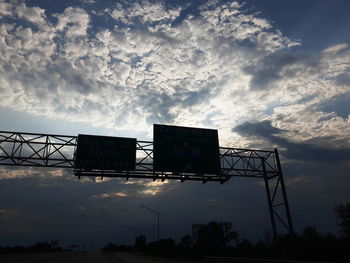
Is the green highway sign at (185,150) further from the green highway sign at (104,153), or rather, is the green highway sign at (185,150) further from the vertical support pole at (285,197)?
the vertical support pole at (285,197)

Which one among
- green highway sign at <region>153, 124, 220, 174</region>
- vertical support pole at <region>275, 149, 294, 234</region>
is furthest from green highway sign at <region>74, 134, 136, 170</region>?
vertical support pole at <region>275, 149, 294, 234</region>

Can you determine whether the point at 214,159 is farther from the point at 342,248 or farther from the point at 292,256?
the point at 342,248

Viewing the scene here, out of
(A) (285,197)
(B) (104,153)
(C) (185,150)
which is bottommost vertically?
(A) (285,197)

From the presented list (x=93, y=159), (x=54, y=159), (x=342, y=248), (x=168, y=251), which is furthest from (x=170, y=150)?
(x=168, y=251)

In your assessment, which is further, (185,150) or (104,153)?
(185,150)

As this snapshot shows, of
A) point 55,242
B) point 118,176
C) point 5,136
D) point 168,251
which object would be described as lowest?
point 55,242

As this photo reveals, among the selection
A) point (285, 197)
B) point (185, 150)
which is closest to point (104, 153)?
point (185, 150)

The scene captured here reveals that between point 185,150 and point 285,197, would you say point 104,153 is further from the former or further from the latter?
point 285,197

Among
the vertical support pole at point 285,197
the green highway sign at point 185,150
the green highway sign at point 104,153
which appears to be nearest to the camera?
the green highway sign at point 104,153

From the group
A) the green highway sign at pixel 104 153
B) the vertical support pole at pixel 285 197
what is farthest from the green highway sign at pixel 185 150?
the vertical support pole at pixel 285 197

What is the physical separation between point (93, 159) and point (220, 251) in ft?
75.8

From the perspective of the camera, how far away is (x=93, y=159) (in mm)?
21047

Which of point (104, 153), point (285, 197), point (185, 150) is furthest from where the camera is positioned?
point (285, 197)

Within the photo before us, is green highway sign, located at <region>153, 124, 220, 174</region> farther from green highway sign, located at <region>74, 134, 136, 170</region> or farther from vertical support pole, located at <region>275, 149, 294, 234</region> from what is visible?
vertical support pole, located at <region>275, 149, 294, 234</region>
